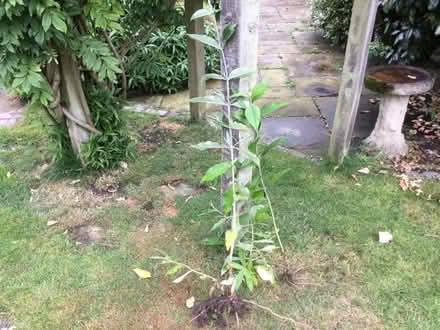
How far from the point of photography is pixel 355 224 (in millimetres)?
2412

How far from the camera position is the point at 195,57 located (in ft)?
11.2

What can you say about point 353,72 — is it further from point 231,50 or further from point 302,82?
point 302,82

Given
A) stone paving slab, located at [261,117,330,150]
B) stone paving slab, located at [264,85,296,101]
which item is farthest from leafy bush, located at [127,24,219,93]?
stone paving slab, located at [261,117,330,150]

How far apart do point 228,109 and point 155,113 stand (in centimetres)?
240

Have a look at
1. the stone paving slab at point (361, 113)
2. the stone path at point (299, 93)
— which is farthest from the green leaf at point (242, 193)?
the stone paving slab at point (361, 113)

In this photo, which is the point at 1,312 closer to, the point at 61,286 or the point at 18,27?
the point at 61,286

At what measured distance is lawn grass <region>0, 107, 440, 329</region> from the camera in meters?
1.91

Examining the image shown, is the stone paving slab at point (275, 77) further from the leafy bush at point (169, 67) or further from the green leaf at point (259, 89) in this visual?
the green leaf at point (259, 89)

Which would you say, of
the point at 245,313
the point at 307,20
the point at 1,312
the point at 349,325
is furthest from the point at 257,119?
the point at 307,20

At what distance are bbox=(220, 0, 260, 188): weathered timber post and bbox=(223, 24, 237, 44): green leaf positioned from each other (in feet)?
0.06

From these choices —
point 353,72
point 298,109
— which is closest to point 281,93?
point 298,109

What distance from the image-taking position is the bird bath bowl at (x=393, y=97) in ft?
9.57

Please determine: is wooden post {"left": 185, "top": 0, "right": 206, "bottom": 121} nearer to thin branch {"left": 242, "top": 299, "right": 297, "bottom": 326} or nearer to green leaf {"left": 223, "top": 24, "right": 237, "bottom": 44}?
green leaf {"left": 223, "top": 24, "right": 237, "bottom": 44}

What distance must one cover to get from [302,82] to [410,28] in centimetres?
121
